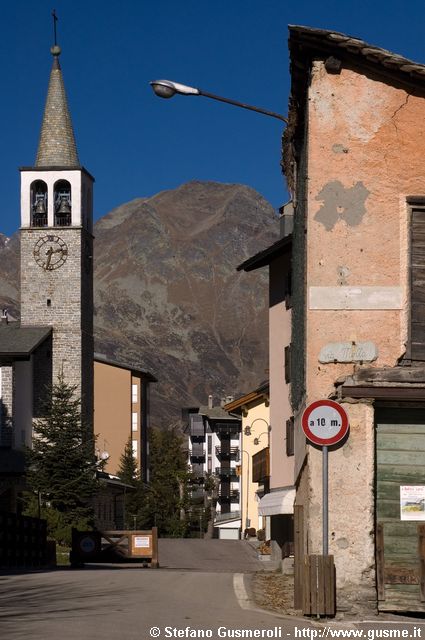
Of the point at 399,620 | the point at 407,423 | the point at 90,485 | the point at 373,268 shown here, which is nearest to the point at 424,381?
the point at 407,423

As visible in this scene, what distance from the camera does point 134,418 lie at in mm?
121938

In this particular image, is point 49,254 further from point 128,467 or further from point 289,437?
point 289,437

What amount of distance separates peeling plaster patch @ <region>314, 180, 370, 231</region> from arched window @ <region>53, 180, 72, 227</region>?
216ft

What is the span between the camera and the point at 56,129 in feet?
275

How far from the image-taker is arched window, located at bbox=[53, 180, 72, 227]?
82.1 meters

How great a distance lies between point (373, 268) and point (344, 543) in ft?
11.6

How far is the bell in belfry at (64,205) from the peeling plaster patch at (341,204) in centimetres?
6627

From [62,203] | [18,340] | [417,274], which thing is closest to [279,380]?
[417,274]

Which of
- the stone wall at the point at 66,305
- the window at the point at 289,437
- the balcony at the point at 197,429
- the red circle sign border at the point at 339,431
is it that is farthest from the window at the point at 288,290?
the balcony at the point at 197,429

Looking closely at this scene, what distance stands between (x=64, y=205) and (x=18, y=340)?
11.4 metres

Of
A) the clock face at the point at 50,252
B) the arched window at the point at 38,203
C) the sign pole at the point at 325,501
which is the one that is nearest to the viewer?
the sign pole at the point at 325,501

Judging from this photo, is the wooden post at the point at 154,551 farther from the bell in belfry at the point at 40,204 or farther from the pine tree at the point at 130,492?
the pine tree at the point at 130,492

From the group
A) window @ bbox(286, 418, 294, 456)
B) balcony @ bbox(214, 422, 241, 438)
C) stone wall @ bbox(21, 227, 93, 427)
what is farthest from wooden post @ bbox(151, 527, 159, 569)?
balcony @ bbox(214, 422, 241, 438)

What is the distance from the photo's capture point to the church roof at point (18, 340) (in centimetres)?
7086
